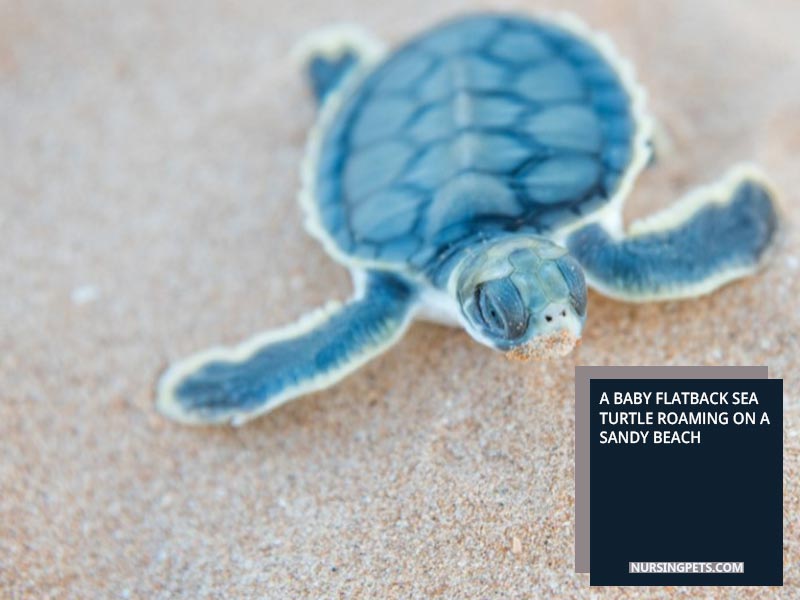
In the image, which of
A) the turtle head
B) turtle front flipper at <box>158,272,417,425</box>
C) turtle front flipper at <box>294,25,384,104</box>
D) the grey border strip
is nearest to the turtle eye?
the turtle head

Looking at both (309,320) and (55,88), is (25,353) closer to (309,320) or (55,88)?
(309,320)

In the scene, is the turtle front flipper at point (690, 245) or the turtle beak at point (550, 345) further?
the turtle front flipper at point (690, 245)

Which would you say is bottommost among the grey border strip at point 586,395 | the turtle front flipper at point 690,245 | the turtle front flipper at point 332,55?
the grey border strip at point 586,395

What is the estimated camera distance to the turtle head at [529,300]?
1.76 m

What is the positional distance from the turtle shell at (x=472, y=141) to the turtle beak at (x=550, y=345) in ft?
1.46

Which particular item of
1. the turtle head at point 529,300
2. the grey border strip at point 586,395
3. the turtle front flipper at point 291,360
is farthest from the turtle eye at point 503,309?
the turtle front flipper at point 291,360

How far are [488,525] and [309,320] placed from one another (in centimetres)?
74

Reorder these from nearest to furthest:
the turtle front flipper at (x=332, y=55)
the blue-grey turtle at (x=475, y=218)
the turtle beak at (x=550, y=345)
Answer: the turtle beak at (x=550, y=345), the blue-grey turtle at (x=475, y=218), the turtle front flipper at (x=332, y=55)

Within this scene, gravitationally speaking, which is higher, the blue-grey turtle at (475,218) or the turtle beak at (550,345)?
the blue-grey turtle at (475,218)

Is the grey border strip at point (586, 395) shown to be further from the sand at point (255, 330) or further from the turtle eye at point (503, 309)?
the turtle eye at point (503, 309)

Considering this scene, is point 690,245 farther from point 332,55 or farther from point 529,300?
point 332,55

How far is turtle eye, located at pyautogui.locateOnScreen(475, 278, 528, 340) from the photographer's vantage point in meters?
1.77

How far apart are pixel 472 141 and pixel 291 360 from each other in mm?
746

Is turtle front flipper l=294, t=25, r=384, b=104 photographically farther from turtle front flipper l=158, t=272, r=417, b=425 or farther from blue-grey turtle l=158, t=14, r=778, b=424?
turtle front flipper l=158, t=272, r=417, b=425
